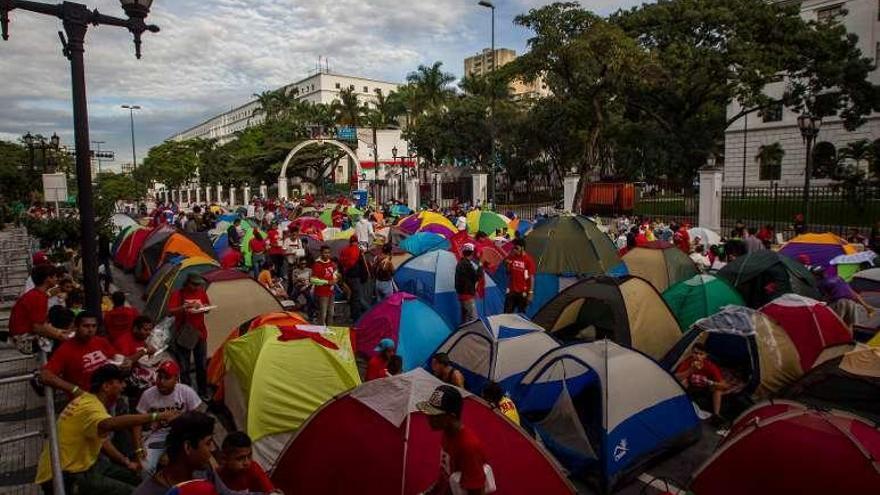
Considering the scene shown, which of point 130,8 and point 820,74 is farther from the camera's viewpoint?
point 820,74

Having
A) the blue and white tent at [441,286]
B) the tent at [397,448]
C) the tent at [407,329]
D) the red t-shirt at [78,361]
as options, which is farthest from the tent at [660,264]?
the red t-shirt at [78,361]

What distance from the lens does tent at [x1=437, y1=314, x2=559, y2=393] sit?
686 cm

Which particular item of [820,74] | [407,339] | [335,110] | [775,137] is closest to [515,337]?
[407,339]

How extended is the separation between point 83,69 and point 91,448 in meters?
4.03

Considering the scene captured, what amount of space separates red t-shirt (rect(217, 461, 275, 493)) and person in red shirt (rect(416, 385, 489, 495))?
1.09 m

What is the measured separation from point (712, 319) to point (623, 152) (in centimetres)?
3883

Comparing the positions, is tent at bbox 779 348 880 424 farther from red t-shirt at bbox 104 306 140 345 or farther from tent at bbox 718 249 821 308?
red t-shirt at bbox 104 306 140 345

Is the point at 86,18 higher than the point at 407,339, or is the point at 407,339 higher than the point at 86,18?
the point at 86,18

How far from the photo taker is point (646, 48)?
26.9 meters

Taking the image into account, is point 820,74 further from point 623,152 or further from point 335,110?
point 335,110

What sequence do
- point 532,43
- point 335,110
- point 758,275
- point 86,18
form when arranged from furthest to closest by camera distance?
point 335,110
point 532,43
point 758,275
point 86,18

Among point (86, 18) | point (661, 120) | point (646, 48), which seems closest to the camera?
point (86, 18)

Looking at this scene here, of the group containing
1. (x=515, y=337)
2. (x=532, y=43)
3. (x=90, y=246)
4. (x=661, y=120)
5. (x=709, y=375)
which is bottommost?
(x=709, y=375)

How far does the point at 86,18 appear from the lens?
588 centimetres
